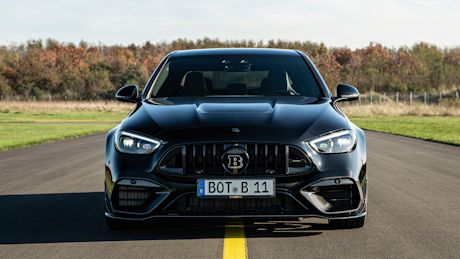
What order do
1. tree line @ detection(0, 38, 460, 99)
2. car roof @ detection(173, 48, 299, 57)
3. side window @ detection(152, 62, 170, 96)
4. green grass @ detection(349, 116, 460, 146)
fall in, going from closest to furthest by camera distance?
side window @ detection(152, 62, 170, 96)
car roof @ detection(173, 48, 299, 57)
green grass @ detection(349, 116, 460, 146)
tree line @ detection(0, 38, 460, 99)

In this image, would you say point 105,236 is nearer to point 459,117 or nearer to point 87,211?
point 87,211

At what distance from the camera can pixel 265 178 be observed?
3346 millimetres

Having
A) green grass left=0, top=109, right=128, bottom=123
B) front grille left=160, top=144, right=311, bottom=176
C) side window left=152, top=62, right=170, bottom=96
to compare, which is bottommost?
green grass left=0, top=109, right=128, bottom=123

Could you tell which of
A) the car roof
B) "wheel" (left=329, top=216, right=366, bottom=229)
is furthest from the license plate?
the car roof

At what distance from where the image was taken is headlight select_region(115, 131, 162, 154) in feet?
11.4

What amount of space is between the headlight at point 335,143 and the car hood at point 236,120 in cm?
5

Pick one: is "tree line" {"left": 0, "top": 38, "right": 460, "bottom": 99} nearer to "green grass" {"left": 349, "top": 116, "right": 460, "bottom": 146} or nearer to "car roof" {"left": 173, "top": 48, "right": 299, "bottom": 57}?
"green grass" {"left": 349, "top": 116, "right": 460, "bottom": 146}

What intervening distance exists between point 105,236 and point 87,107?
46.7 metres

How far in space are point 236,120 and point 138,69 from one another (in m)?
77.4

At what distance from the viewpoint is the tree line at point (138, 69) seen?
6606cm

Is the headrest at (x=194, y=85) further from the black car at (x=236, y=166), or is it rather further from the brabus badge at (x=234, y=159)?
the brabus badge at (x=234, y=159)

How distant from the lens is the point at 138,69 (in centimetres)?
7888

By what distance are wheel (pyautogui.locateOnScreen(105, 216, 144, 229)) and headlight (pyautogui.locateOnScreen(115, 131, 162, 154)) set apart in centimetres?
66

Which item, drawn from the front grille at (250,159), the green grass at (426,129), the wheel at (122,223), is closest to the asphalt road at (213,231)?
the wheel at (122,223)
